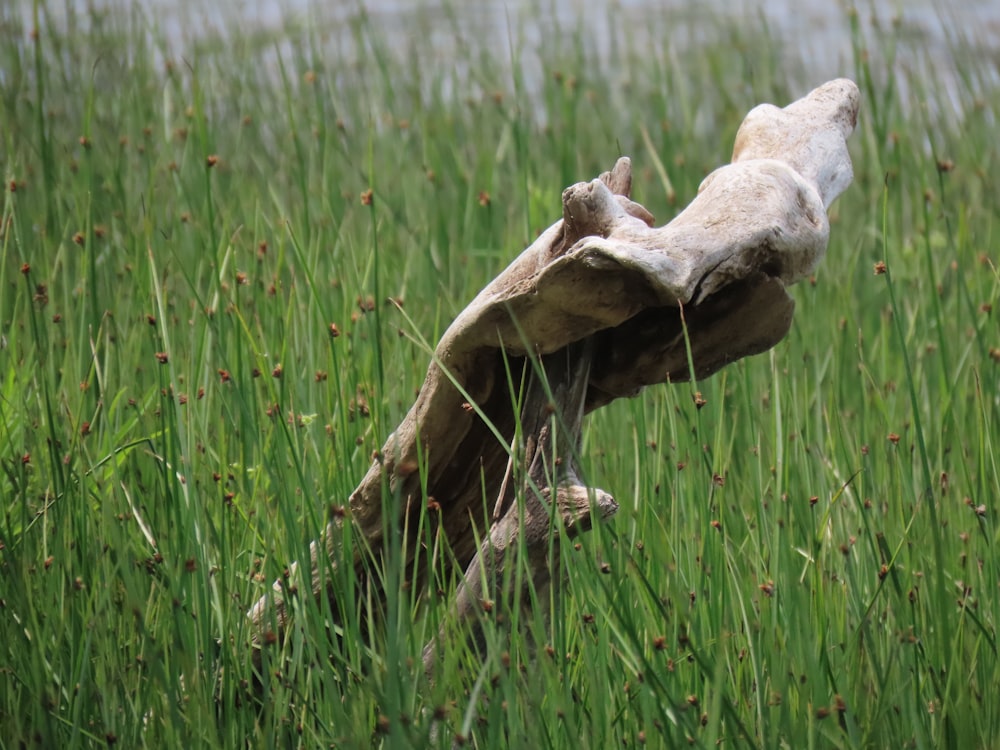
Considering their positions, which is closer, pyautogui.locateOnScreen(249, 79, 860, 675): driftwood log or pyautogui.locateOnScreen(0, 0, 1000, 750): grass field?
pyautogui.locateOnScreen(249, 79, 860, 675): driftwood log

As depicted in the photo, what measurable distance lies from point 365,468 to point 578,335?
0.94m

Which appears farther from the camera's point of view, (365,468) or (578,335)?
(365,468)

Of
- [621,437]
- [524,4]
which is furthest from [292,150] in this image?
[621,437]

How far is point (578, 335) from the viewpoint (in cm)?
153

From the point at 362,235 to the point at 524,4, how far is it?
76.9 inches

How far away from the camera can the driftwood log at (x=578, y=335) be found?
145cm

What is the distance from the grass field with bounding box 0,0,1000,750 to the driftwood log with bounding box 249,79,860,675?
0.10 m

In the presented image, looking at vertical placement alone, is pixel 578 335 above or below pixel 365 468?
above

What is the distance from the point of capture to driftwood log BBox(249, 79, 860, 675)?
1.45m

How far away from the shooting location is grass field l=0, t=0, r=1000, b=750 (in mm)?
1626

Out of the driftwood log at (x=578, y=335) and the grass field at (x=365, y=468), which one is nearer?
the driftwood log at (x=578, y=335)

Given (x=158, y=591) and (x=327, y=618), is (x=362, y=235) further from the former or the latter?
(x=327, y=618)

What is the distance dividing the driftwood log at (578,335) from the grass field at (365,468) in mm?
96

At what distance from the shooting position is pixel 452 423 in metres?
1.69
